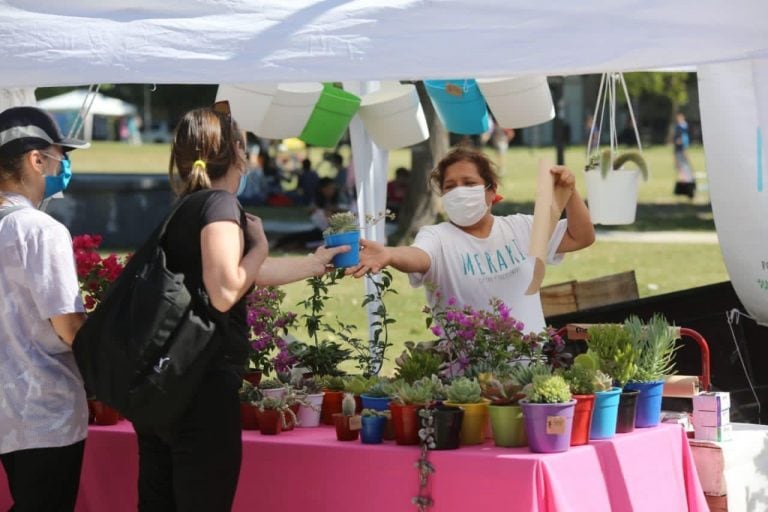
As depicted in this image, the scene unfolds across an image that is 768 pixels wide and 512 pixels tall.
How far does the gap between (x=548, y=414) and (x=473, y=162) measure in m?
1.31

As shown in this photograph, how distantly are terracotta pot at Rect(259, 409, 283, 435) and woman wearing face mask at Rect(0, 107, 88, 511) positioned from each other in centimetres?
58

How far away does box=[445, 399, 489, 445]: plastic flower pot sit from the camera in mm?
3559

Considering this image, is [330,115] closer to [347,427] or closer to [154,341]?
[347,427]

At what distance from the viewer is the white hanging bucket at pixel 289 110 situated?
18.4ft

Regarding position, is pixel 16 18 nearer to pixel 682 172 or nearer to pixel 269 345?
pixel 269 345

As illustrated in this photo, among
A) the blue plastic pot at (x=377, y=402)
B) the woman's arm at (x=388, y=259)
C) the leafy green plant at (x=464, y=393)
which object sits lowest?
the blue plastic pot at (x=377, y=402)

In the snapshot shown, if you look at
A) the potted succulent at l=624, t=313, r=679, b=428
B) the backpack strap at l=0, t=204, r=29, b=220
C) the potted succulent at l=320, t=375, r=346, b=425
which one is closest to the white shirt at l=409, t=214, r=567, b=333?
the potted succulent at l=320, t=375, r=346, b=425

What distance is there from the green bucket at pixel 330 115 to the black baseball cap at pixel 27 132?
2.17 m

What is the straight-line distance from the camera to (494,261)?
4.45 m

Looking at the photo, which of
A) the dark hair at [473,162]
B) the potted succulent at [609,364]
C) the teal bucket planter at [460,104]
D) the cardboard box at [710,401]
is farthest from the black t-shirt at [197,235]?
the teal bucket planter at [460,104]

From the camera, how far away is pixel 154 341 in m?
3.07

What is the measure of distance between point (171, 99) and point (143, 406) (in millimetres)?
22302

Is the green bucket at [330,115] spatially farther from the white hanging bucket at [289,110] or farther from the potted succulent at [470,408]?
the potted succulent at [470,408]

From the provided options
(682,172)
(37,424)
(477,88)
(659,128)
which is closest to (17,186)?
(37,424)
